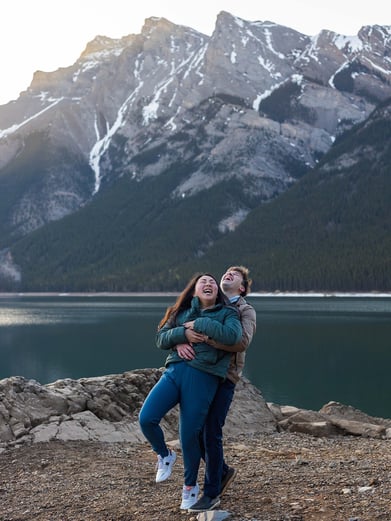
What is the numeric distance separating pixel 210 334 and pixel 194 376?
1.71 ft

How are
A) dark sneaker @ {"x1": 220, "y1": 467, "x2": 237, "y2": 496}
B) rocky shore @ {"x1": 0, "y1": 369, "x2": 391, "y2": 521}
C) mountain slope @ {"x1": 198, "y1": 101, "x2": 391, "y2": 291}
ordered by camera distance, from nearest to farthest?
rocky shore @ {"x1": 0, "y1": 369, "x2": 391, "y2": 521} → dark sneaker @ {"x1": 220, "y1": 467, "x2": 237, "y2": 496} → mountain slope @ {"x1": 198, "y1": 101, "x2": 391, "y2": 291}

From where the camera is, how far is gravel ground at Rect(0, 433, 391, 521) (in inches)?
274

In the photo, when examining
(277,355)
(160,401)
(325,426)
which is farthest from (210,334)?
(277,355)

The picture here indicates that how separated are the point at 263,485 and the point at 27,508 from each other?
2988 millimetres

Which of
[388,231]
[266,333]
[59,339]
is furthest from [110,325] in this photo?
[388,231]

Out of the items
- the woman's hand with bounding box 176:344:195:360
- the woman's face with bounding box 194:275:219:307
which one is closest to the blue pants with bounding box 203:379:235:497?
the woman's hand with bounding box 176:344:195:360

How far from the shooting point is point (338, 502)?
6.95 meters

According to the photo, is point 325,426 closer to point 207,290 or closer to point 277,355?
point 207,290

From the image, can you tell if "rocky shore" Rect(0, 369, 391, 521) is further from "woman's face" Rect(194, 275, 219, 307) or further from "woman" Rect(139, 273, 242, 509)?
"woman's face" Rect(194, 275, 219, 307)

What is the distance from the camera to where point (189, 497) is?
23.7ft

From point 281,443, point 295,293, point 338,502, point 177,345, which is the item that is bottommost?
point 295,293

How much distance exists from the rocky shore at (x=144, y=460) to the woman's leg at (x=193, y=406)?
23.6 inches

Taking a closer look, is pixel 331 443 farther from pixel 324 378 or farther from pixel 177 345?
pixel 324 378

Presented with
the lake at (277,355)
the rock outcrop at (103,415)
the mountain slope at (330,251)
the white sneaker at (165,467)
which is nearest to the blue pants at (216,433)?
the white sneaker at (165,467)
